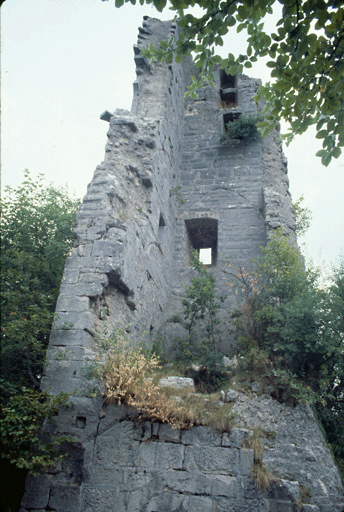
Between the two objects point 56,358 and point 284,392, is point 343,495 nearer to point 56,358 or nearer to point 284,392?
point 284,392

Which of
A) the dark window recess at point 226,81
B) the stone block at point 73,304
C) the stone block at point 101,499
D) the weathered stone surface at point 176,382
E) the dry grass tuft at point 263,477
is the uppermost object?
the dark window recess at point 226,81

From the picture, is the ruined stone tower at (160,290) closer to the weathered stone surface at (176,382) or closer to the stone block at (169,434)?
the stone block at (169,434)

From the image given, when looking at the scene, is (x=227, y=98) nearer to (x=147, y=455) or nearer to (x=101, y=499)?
(x=147, y=455)

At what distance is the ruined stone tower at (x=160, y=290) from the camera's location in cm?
439

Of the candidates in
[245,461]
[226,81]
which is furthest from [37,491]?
[226,81]

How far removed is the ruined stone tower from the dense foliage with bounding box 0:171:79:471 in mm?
330

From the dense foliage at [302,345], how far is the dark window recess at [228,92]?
7.21 m

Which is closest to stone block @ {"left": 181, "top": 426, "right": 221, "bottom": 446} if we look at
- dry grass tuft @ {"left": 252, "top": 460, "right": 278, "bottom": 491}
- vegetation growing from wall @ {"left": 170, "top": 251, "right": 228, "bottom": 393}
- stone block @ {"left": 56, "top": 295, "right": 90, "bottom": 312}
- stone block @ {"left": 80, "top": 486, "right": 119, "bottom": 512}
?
dry grass tuft @ {"left": 252, "top": 460, "right": 278, "bottom": 491}

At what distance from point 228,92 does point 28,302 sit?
370 inches

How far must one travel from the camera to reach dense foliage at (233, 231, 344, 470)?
568 centimetres

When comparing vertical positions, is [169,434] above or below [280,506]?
above

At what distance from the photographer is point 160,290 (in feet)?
27.1

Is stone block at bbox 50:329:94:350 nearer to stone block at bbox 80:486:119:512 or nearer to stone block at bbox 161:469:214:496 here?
stone block at bbox 80:486:119:512

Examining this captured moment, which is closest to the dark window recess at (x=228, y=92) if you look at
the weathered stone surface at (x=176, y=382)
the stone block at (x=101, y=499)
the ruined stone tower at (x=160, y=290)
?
the ruined stone tower at (x=160, y=290)
